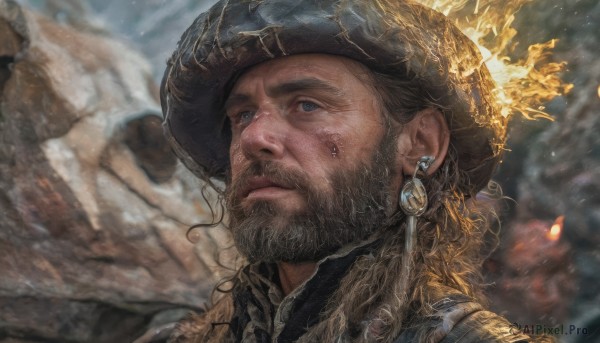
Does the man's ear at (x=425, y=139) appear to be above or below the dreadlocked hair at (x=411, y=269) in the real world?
above

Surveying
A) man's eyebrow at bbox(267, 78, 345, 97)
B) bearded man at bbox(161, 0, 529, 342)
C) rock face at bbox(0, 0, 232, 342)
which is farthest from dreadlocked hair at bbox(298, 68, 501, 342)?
rock face at bbox(0, 0, 232, 342)

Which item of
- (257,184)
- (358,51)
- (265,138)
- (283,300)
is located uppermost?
(358,51)

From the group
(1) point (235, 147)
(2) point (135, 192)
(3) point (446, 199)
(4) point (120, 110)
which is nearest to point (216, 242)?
(2) point (135, 192)

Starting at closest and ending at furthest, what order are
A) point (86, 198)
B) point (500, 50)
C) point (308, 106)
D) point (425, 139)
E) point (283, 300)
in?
point (283, 300)
point (308, 106)
point (425, 139)
point (500, 50)
point (86, 198)

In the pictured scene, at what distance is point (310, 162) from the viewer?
7.16 ft

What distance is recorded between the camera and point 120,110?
3658 millimetres

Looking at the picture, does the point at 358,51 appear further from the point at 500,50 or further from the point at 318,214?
the point at 500,50

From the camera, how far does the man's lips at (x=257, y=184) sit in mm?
2199

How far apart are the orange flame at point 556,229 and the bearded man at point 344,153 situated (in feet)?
3.20

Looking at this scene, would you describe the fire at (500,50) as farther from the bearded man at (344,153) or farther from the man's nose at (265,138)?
the man's nose at (265,138)

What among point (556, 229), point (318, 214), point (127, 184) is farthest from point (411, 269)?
point (127, 184)

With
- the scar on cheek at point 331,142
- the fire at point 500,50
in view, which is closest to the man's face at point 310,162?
the scar on cheek at point 331,142

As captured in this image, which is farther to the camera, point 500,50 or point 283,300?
point 500,50

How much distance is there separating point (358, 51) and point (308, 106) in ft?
0.77
